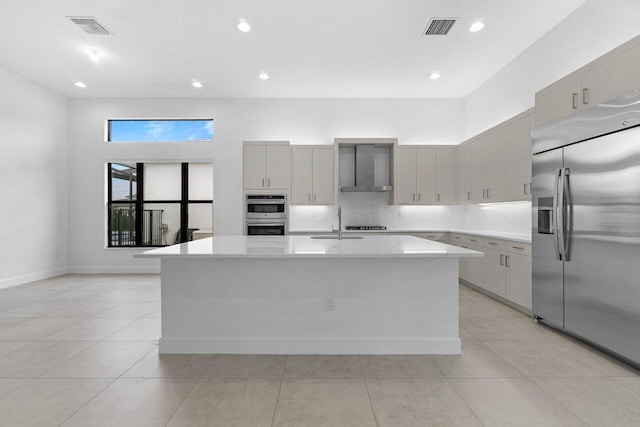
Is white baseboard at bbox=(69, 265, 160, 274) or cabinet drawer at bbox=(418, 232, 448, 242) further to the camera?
white baseboard at bbox=(69, 265, 160, 274)

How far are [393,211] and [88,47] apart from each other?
5.34 m

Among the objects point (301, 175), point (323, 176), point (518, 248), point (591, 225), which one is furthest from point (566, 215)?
point (301, 175)

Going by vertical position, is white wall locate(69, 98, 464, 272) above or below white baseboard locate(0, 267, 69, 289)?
above

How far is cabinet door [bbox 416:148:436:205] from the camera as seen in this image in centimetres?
625

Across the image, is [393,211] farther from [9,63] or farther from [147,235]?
[9,63]

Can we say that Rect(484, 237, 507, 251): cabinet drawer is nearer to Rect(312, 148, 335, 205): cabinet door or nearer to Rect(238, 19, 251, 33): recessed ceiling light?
Rect(312, 148, 335, 205): cabinet door

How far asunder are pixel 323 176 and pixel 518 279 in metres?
3.40

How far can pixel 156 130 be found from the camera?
6.75 meters

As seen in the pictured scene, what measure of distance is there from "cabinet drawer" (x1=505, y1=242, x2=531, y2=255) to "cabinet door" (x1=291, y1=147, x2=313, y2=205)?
126 inches

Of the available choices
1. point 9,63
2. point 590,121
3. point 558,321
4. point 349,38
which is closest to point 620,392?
point 558,321

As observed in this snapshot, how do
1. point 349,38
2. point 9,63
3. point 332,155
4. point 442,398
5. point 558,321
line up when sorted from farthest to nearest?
point 332,155, point 9,63, point 349,38, point 558,321, point 442,398

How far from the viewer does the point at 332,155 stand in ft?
20.2

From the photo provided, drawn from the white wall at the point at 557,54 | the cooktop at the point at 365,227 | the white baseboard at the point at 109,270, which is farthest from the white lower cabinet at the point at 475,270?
the white baseboard at the point at 109,270

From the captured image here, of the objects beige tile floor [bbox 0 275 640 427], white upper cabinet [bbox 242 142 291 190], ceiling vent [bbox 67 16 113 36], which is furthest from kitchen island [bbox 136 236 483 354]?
white upper cabinet [bbox 242 142 291 190]
